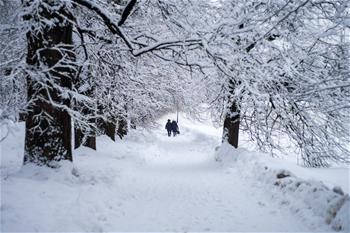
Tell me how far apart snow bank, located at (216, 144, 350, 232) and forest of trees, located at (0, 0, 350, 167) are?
1552mm

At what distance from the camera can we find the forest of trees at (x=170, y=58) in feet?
20.3

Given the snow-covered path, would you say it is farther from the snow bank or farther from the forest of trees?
the forest of trees

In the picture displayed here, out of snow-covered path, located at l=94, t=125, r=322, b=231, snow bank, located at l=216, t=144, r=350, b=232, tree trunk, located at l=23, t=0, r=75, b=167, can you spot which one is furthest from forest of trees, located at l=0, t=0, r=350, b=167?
snow-covered path, located at l=94, t=125, r=322, b=231

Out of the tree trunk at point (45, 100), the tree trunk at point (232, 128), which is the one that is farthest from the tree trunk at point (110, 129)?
the tree trunk at point (45, 100)

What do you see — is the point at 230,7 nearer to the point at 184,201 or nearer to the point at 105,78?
the point at 105,78

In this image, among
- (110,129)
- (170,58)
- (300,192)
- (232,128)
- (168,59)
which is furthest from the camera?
(110,129)

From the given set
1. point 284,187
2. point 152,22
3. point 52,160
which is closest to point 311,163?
point 284,187

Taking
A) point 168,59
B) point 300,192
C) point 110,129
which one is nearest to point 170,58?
point 168,59

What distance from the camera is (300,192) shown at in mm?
6516

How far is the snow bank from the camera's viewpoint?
17.0 feet

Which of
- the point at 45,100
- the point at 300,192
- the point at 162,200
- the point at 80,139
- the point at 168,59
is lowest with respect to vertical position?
the point at 162,200

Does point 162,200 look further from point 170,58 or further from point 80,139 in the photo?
point 80,139

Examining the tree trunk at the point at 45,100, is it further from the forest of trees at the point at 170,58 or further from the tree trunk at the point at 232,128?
the tree trunk at the point at 232,128

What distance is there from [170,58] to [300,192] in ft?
13.5
